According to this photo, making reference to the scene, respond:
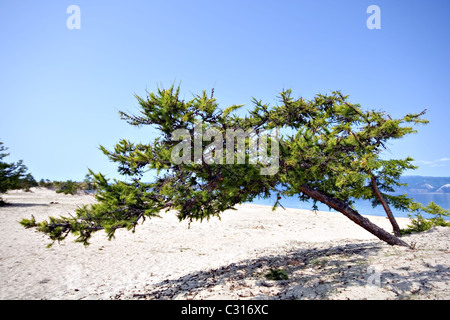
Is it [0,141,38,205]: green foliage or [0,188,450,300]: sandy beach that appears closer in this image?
A: [0,188,450,300]: sandy beach

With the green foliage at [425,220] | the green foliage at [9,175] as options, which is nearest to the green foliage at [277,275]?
the green foliage at [425,220]

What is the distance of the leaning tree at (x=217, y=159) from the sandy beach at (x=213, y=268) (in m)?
2.49

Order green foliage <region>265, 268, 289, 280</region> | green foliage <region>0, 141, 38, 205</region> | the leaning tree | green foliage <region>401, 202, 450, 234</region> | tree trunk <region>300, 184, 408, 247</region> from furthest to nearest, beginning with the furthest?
green foliage <region>0, 141, 38, 205</region>
green foliage <region>401, 202, 450, 234</region>
tree trunk <region>300, 184, 408, 247</region>
green foliage <region>265, 268, 289, 280</region>
the leaning tree

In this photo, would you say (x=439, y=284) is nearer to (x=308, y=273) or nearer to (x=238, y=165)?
(x=308, y=273)

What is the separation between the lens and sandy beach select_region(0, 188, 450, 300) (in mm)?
7105

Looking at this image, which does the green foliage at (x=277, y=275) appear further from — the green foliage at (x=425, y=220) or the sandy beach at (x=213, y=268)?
the green foliage at (x=425, y=220)

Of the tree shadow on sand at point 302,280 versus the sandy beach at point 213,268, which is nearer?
→ the tree shadow on sand at point 302,280

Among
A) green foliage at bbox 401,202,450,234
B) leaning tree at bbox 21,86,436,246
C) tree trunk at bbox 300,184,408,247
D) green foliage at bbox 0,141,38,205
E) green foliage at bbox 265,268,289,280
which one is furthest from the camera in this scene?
green foliage at bbox 0,141,38,205

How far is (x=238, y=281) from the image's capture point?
28.8 ft

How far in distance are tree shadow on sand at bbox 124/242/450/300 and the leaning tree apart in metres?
2.32

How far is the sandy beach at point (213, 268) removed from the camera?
7105 mm

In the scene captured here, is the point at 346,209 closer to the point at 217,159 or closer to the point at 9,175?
the point at 217,159

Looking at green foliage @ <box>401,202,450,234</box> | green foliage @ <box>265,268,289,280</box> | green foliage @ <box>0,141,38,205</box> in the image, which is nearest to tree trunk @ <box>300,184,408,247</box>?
green foliage @ <box>265,268,289,280</box>

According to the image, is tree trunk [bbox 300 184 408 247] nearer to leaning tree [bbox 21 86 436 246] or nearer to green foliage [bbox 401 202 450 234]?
leaning tree [bbox 21 86 436 246]
